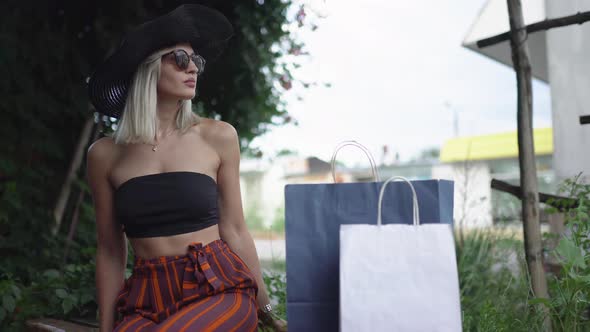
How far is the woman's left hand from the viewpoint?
199 centimetres

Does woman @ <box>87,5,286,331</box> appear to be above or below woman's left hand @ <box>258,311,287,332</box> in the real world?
above

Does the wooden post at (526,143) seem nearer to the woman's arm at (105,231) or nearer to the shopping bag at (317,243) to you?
the shopping bag at (317,243)

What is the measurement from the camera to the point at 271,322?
82.1 inches

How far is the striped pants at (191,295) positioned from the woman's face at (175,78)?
1.71ft

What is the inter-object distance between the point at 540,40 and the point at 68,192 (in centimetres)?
553

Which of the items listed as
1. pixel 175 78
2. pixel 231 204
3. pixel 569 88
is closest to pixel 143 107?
pixel 175 78

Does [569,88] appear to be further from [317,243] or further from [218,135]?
[317,243]

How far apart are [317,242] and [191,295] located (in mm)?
505

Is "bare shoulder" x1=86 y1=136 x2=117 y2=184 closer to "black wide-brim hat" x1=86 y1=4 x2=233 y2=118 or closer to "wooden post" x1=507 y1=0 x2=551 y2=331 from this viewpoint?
"black wide-brim hat" x1=86 y1=4 x2=233 y2=118

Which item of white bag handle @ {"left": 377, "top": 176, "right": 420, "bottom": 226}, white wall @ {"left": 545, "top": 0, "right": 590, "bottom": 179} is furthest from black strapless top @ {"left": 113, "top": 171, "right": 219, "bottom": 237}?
white wall @ {"left": 545, "top": 0, "right": 590, "bottom": 179}

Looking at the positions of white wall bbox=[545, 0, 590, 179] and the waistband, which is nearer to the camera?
the waistband

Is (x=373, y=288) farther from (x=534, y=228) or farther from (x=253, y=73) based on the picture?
(x=253, y=73)

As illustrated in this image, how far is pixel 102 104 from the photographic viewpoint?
224cm

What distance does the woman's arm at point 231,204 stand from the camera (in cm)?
210
